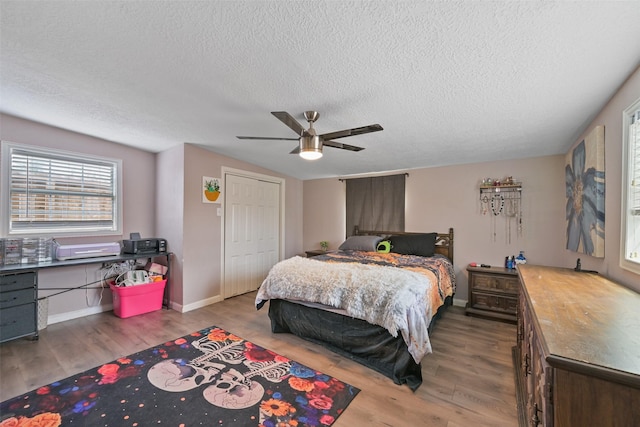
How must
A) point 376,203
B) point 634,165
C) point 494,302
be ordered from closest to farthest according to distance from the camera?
point 634,165
point 494,302
point 376,203

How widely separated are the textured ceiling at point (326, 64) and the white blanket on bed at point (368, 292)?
156 cm

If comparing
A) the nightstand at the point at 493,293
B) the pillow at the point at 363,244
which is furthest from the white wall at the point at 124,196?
the nightstand at the point at 493,293

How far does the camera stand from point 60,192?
315cm

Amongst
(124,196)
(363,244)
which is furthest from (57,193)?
(363,244)

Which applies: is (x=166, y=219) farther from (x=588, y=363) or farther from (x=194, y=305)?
(x=588, y=363)

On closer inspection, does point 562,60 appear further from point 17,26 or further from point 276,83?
point 17,26

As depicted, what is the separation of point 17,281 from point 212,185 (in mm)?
2248

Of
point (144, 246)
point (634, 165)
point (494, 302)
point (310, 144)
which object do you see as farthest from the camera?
point (144, 246)

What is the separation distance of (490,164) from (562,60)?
251 cm

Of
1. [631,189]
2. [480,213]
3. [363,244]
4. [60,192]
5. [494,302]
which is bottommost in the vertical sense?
[494,302]

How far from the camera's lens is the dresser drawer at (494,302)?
3.21 m

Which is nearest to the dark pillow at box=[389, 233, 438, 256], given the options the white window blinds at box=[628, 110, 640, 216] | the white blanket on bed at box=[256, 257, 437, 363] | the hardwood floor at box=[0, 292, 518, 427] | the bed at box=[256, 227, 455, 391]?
the bed at box=[256, 227, 455, 391]

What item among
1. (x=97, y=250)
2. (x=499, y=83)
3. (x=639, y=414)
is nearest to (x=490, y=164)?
(x=499, y=83)

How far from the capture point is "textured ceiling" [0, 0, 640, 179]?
1.28 meters
